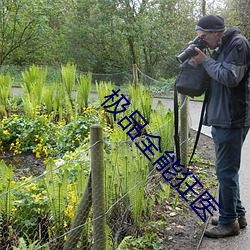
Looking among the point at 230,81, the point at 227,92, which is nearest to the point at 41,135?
the point at 227,92

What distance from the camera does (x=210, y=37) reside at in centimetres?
304

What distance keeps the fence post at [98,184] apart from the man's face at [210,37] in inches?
48.5

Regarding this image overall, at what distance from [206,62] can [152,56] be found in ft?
47.9

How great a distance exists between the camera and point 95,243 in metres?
2.56

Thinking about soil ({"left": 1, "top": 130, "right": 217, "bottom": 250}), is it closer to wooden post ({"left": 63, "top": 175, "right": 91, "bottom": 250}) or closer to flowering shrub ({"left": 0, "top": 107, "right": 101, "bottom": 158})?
flowering shrub ({"left": 0, "top": 107, "right": 101, "bottom": 158})

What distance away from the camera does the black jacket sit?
2840 millimetres

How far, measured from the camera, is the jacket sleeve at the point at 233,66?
2814 mm

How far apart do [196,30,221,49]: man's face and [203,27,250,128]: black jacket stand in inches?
2.5

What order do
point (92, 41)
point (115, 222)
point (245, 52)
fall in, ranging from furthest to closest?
point (92, 41), point (115, 222), point (245, 52)

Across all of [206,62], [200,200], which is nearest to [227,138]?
[206,62]

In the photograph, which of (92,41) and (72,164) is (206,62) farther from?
(92,41)

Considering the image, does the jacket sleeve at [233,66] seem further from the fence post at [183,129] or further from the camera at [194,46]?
the fence post at [183,129]

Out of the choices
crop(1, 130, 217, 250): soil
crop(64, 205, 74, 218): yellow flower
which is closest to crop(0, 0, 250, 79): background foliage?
crop(1, 130, 217, 250): soil

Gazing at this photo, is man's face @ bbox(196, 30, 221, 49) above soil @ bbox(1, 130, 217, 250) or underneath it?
above
